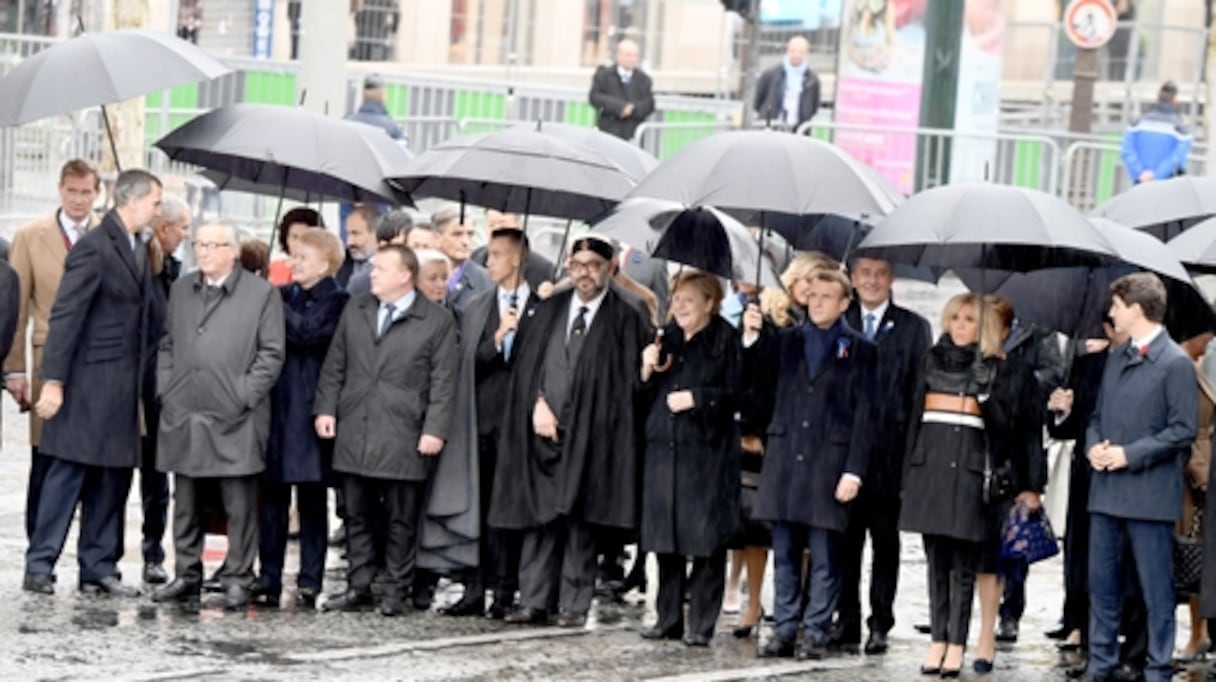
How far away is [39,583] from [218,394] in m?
1.19

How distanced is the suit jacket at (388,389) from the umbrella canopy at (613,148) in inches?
54.9

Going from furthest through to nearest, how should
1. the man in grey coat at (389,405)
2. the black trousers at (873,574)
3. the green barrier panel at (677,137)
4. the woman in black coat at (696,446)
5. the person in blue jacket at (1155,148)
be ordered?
the green barrier panel at (677,137), the person in blue jacket at (1155,148), the man in grey coat at (389,405), the black trousers at (873,574), the woman in black coat at (696,446)

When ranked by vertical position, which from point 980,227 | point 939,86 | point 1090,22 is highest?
point 1090,22

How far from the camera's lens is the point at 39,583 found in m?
12.8

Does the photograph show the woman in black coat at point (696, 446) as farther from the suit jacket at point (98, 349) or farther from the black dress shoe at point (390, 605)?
the suit jacket at point (98, 349)

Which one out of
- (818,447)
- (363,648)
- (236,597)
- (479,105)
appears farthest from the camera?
(479,105)

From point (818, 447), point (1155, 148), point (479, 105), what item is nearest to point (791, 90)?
point (479, 105)

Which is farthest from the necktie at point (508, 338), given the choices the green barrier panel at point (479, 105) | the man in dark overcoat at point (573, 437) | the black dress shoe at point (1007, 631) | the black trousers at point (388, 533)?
the green barrier panel at point (479, 105)

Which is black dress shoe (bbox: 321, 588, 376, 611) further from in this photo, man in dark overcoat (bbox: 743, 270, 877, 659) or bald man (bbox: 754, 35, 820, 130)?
bald man (bbox: 754, 35, 820, 130)

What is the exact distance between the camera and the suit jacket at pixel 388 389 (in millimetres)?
12844

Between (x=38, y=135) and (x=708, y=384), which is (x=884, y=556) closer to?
(x=708, y=384)

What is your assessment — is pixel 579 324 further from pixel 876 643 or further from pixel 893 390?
pixel 876 643

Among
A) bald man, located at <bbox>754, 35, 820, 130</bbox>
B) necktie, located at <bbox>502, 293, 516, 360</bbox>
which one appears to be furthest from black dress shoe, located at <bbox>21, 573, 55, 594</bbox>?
bald man, located at <bbox>754, 35, 820, 130</bbox>

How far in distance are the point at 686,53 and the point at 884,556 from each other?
Answer: 27975 millimetres
